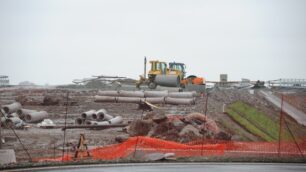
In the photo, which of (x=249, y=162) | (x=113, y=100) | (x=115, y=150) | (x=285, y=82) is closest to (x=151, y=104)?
(x=113, y=100)

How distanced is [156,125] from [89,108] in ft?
43.0

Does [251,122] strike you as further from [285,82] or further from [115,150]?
[285,82]

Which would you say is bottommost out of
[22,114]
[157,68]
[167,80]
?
[22,114]

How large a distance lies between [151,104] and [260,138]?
34.0 ft

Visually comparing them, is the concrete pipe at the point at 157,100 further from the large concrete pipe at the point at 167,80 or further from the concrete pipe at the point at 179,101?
the large concrete pipe at the point at 167,80

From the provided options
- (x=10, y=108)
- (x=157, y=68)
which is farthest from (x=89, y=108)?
(x=157, y=68)

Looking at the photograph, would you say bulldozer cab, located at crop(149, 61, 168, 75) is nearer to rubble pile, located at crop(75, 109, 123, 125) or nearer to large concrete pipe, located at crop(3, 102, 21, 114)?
rubble pile, located at crop(75, 109, 123, 125)

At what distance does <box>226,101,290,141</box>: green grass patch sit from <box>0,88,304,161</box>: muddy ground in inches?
28.9

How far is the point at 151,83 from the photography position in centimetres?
4669

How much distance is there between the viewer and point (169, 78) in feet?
150

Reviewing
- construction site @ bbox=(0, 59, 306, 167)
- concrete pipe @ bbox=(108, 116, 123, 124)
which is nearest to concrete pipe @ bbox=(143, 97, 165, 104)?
construction site @ bbox=(0, 59, 306, 167)

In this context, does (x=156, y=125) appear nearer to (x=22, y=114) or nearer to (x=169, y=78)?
(x=22, y=114)

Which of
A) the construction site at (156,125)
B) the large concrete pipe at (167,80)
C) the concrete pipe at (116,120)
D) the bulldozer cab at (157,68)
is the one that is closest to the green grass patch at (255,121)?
the construction site at (156,125)

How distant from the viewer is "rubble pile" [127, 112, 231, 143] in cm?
2573
